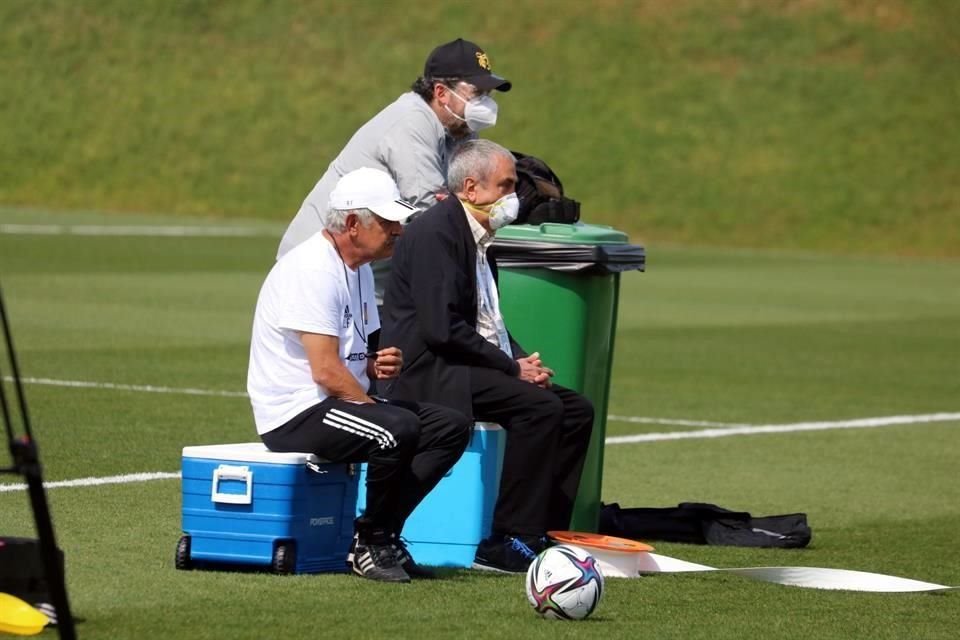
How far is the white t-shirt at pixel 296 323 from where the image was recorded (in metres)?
6.92

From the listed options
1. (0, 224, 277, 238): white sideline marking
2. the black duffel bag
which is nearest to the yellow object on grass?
the black duffel bag

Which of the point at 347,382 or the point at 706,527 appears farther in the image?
the point at 706,527

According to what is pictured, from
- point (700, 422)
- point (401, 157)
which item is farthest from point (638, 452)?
point (401, 157)

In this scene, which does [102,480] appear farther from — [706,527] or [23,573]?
[23,573]

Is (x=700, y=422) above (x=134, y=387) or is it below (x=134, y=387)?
above

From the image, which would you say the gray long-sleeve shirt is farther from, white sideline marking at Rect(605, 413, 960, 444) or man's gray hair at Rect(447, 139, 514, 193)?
white sideline marking at Rect(605, 413, 960, 444)

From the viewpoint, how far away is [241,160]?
49.8 m

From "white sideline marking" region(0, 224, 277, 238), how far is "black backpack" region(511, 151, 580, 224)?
25.6 m

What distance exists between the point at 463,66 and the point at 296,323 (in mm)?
1951

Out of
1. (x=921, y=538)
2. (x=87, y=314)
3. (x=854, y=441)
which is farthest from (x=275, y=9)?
(x=921, y=538)

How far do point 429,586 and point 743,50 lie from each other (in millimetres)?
45173

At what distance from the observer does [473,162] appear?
24.8ft

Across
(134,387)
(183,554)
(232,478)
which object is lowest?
(134,387)

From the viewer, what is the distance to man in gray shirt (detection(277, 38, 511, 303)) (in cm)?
829
